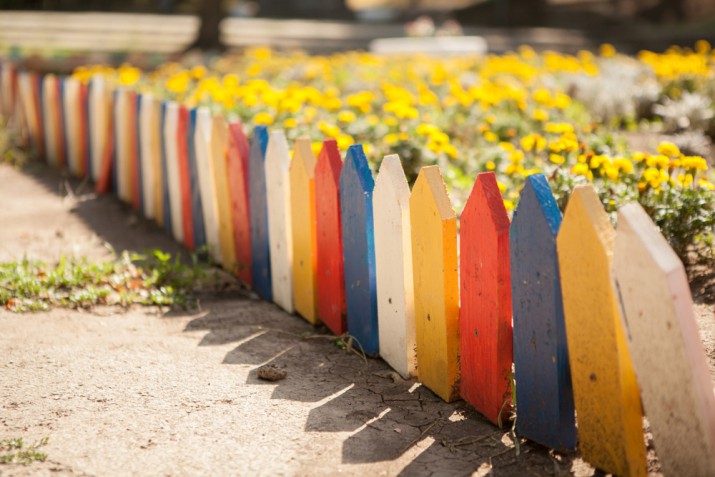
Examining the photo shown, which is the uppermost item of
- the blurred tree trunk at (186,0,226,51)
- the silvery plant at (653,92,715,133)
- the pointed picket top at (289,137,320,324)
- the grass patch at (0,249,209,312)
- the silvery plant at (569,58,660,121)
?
the blurred tree trunk at (186,0,226,51)

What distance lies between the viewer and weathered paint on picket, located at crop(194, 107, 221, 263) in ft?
14.6

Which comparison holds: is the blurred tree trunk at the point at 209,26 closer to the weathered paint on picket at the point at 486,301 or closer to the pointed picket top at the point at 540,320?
the weathered paint on picket at the point at 486,301

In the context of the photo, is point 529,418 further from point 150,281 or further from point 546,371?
point 150,281

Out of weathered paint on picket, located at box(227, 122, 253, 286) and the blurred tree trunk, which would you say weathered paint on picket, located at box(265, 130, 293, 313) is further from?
the blurred tree trunk

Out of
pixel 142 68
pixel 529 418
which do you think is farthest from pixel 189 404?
pixel 142 68

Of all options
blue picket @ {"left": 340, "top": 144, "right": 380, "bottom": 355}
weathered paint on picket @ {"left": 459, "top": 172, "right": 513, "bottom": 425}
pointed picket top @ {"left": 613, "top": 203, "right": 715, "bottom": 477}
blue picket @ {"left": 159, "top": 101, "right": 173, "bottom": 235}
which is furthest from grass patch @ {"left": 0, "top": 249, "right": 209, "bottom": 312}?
pointed picket top @ {"left": 613, "top": 203, "right": 715, "bottom": 477}

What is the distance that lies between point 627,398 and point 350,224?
1.37 metres

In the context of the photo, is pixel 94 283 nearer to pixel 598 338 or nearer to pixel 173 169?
pixel 173 169

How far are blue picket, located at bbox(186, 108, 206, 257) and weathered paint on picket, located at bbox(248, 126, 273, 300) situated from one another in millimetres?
561

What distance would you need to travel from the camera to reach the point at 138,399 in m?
2.94

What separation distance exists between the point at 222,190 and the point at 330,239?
43.0 inches

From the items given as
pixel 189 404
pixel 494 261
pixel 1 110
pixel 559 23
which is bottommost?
pixel 189 404

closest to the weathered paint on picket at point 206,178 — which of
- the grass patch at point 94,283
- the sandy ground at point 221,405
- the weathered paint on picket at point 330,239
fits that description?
→ the grass patch at point 94,283

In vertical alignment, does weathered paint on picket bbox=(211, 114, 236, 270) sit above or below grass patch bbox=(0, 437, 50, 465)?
above
